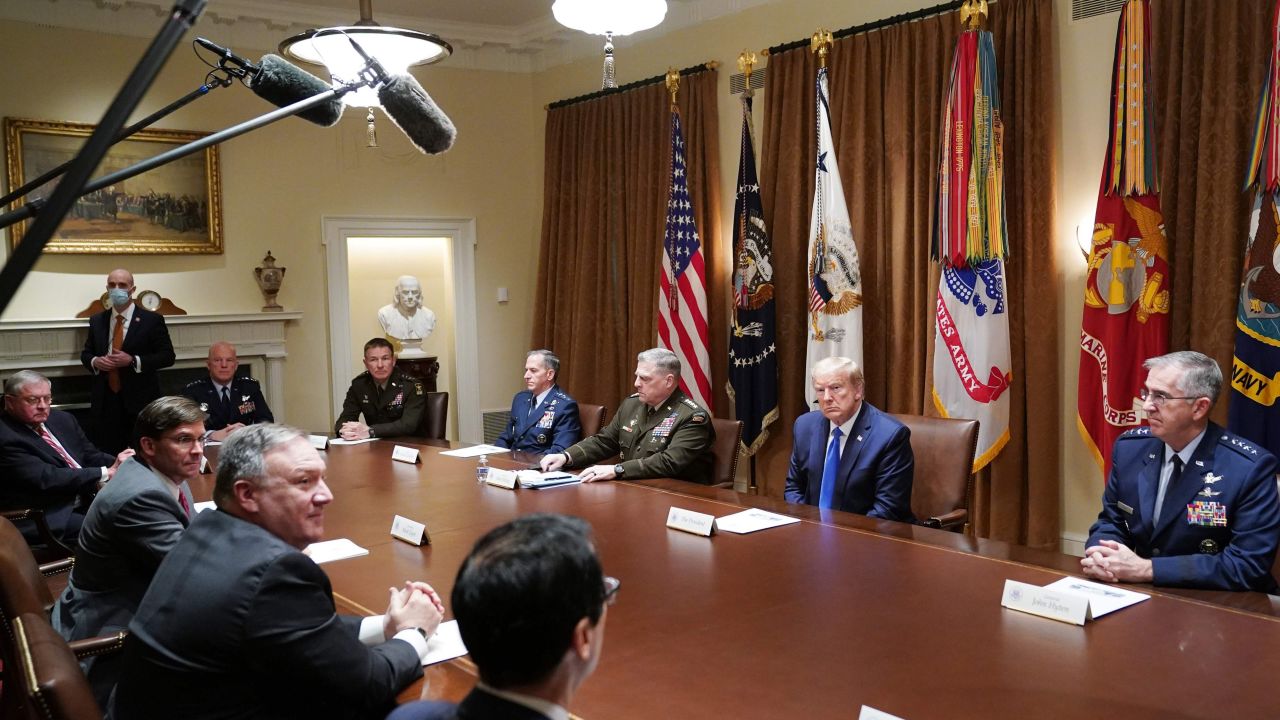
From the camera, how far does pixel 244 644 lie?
5.40 feet

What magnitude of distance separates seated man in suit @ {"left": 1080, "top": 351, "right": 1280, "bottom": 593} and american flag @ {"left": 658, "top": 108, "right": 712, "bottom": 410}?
356cm

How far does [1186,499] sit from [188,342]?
6.00m

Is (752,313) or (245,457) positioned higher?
(752,313)

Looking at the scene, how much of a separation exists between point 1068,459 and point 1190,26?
198 centimetres

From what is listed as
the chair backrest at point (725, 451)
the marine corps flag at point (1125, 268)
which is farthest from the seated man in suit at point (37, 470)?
the marine corps flag at point (1125, 268)

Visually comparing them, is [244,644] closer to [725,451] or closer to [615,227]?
[725,451]

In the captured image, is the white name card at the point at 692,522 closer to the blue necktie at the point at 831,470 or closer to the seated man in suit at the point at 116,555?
the blue necktie at the point at 831,470

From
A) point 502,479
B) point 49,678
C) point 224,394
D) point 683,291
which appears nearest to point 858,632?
point 49,678

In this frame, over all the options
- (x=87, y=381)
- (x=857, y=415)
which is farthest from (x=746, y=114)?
(x=87, y=381)

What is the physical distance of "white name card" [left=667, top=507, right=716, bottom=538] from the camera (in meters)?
2.87

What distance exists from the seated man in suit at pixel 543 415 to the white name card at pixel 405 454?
693 mm

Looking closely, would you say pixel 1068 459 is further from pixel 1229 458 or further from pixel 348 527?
pixel 348 527

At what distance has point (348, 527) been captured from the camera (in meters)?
3.11

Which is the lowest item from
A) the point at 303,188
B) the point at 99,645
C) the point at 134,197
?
the point at 99,645
